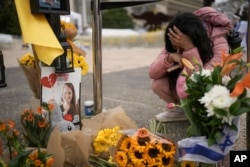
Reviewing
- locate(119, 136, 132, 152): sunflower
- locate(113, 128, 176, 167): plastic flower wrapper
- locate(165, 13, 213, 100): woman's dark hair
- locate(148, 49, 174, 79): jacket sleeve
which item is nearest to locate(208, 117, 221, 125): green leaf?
locate(113, 128, 176, 167): plastic flower wrapper

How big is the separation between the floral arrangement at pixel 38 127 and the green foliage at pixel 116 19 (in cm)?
1793

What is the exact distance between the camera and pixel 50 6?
1.75 m

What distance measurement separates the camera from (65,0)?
1.83 metres

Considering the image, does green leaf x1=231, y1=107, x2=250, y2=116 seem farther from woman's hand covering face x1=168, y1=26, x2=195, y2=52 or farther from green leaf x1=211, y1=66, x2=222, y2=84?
woman's hand covering face x1=168, y1=26, x2=195, y2=52

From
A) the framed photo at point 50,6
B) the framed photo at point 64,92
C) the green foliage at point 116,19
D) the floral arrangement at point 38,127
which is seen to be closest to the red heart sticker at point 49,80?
the framed photo at point 64,92

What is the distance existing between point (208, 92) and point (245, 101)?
141 millimetres

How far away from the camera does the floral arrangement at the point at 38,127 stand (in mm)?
1748

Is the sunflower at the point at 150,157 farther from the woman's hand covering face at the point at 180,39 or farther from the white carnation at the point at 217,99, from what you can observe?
the woman's hand covering face at the point at 180,39

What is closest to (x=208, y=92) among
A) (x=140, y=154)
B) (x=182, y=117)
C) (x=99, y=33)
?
→ (x=140, y=154)

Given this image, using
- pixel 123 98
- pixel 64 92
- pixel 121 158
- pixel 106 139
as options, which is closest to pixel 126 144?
pixel 121 158

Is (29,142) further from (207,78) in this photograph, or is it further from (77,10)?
(77,10)

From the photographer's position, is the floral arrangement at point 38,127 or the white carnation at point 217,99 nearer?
the white carnation at point 217,99

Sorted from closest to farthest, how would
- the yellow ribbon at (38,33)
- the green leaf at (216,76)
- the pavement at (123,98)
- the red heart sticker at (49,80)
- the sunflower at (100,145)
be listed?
1. the green leaf at (216,76)
2. the yellow ribbon at (38,33)
3. the sunflower at (100,145)
4. the red heart sticker at (49,80)
5. the pavement at (123,98)

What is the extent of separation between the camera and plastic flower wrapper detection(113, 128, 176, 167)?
1412mm
